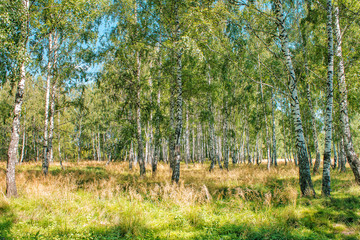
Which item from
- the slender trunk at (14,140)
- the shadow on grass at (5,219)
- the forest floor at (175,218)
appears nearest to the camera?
the shadow on grass at (5,219)

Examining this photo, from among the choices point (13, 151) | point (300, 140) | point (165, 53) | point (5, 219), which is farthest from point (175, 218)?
point (165, 53)

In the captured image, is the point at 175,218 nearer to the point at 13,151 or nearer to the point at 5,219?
the point at 5,219

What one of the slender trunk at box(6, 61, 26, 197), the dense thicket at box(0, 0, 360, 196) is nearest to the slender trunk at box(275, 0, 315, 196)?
the dense thicket at box(0, 0, 360, 196)

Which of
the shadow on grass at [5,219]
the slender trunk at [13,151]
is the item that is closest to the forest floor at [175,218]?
the shadow on grass at [5,219]

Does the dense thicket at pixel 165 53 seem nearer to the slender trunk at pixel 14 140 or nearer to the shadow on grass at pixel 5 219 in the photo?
the slender trunk at pixel 14 140

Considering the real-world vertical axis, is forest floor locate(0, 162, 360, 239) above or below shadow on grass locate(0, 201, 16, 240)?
below

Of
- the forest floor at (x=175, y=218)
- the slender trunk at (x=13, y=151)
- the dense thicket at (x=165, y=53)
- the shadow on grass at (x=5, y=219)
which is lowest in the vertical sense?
the forest floor at (x=175, y=218)

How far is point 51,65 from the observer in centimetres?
1143

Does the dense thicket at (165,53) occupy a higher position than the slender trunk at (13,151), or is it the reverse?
the dense thicket at (165,53)

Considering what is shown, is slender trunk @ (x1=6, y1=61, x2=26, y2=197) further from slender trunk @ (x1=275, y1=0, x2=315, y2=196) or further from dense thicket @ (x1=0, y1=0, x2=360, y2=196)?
slender trunk @ (x1=275, y1=0, x2=315, y2=196)

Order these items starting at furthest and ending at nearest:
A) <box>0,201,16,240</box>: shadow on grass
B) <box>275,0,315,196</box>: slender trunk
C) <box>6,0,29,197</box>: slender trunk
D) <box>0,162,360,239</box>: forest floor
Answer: <box>275,0,315,196</box>: slender trunk
<box>6,0,29,197</box>: slender trunk
<box>0,162,360,239</box>: forest floor
<box>0,201,16,240</box>: shadow on grass

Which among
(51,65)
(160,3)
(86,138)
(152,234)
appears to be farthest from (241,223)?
(86,138)

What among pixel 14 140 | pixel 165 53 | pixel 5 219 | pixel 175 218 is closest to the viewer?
pixel 5 219

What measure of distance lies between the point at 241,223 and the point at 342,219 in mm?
2492
